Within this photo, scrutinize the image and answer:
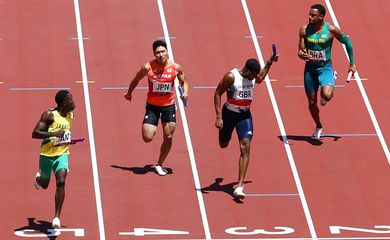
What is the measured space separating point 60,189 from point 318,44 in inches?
229

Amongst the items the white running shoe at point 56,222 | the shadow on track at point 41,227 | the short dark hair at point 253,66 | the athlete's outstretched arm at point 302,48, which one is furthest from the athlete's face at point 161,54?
the white running shoe at point 56,222

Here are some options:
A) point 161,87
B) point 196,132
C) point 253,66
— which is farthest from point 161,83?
point 196,132

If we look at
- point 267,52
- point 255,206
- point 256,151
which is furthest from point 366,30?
point 255,206

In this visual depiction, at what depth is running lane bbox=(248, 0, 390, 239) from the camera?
2356cm

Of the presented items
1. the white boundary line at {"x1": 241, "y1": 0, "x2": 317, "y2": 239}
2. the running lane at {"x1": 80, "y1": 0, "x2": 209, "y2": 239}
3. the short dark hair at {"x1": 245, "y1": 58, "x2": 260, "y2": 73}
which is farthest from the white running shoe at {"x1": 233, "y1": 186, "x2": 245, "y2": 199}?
the short dark hair at {"x1": 245, "y1": 58, "x2": 260, "y2": 73}

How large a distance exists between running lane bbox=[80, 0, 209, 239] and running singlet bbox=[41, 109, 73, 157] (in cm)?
158

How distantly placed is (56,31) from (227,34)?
3.30 meters

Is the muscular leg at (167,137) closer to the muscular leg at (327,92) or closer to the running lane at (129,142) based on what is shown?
the running lane at (129,142)

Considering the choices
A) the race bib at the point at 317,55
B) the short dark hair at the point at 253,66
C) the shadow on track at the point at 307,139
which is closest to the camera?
the short dark hair at the point at 253,66

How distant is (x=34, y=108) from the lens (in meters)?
26.4

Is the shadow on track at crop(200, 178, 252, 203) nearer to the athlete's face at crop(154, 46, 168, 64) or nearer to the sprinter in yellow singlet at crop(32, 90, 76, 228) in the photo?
the athlete's face at crop(154, 46, 168, 64)

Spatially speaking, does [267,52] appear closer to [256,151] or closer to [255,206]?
[256,151]

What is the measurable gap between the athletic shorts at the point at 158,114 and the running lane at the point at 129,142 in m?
0.95

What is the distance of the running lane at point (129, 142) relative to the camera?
912 inches
